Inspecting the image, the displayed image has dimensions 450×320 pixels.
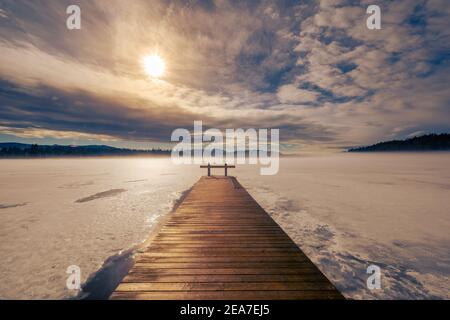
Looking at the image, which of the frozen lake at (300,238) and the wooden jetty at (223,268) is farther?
the frozen lake at (300,238)

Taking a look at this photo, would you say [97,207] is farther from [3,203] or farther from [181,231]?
[181,231]

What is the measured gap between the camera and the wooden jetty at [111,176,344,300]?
10.7 feet

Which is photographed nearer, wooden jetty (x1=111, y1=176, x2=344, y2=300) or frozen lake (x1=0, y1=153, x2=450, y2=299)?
wooden jetty (x1=111, y1=176, x2=344, y2=300)

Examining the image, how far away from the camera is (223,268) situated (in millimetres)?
3918

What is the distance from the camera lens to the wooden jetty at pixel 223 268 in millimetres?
3268

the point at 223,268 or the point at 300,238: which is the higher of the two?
the point at 223,268

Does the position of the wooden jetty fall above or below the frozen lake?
above

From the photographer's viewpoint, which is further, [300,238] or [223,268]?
[300,238]

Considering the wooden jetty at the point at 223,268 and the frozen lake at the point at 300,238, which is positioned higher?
the wooden jetty at the point at 223,268

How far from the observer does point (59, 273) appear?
5234 millimetres
